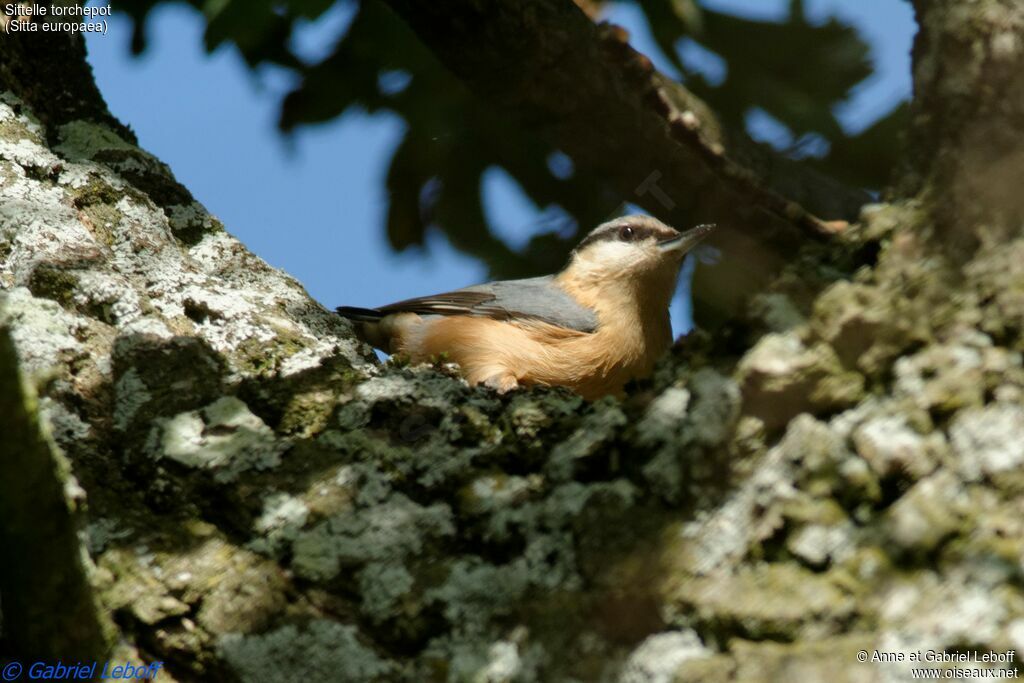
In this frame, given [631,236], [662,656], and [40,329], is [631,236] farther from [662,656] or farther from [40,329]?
[662,656]

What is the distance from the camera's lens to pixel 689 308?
3.79 m

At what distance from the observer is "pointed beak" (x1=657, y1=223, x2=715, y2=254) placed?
3935 mm

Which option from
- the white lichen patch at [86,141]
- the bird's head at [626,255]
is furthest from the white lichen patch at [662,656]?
the bird's head at [626,255]

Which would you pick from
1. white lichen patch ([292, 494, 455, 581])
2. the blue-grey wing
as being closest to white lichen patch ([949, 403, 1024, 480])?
white lichen patch ([292, 494, 455, 581])

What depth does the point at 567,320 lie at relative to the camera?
4.66m

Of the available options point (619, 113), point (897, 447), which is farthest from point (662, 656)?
point (619, 113)

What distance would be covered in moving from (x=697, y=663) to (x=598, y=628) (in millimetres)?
174

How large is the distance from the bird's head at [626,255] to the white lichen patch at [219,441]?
2.82 meters

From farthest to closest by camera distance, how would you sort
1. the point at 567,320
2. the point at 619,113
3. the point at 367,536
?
1. the point at 567,320
2. the point at 619,113
3. the point at 367,536

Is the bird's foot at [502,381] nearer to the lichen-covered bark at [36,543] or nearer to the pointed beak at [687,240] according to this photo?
the pointed beak at [687,240]

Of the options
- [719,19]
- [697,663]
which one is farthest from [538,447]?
[719,19]

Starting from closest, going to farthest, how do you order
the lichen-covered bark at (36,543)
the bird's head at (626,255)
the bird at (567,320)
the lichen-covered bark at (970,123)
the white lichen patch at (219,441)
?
the lichen-covered bark at (36,543) → the lichen-covered bark at (970,123) → the white lichen patch at (219,441) → the bird at (567,320) → the bird's head at (626,255)

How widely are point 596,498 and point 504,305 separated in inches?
113

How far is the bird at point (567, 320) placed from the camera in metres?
4.37
